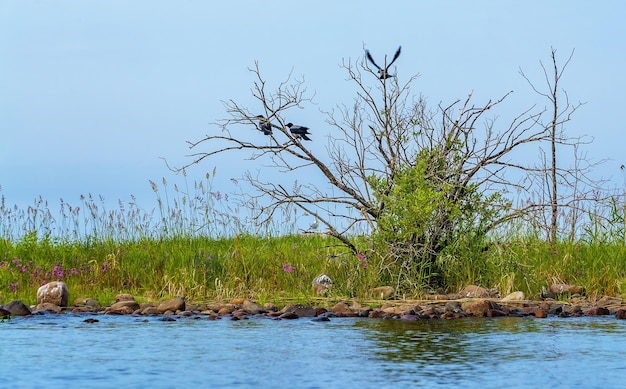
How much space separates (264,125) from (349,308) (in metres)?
3.17

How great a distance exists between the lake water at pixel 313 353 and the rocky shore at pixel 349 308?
0.34 m

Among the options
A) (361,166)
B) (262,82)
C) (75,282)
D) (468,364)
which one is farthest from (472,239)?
(75,282)

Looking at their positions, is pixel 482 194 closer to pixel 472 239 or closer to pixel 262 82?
pixel 472 239

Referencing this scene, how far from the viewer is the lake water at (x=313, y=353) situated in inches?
203

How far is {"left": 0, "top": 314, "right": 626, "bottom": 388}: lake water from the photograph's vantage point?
5.15 meters

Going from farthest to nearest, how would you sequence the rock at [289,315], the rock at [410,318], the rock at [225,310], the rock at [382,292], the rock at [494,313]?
the rock at [382,292] < the rock at [225,310] < the rock at [494,313] < the rock at [289,315] < the rock at [410,318]

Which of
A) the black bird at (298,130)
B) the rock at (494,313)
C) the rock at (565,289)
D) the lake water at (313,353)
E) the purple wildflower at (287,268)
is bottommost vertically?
the lake water at (313,353)

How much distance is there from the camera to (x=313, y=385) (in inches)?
194

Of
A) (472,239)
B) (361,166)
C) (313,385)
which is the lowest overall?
(313,385)

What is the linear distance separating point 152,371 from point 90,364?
0.59 meters

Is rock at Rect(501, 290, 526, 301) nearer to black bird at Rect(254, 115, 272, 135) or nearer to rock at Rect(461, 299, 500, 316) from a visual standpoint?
rock at Rect(461, 299, 500, 316)

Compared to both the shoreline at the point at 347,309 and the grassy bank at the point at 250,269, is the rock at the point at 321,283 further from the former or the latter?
the shoreline at the point at 347,309

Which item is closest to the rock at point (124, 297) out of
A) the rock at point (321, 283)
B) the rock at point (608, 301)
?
the rock at point (321, 283)

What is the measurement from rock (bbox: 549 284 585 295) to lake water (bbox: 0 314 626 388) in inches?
79.9
